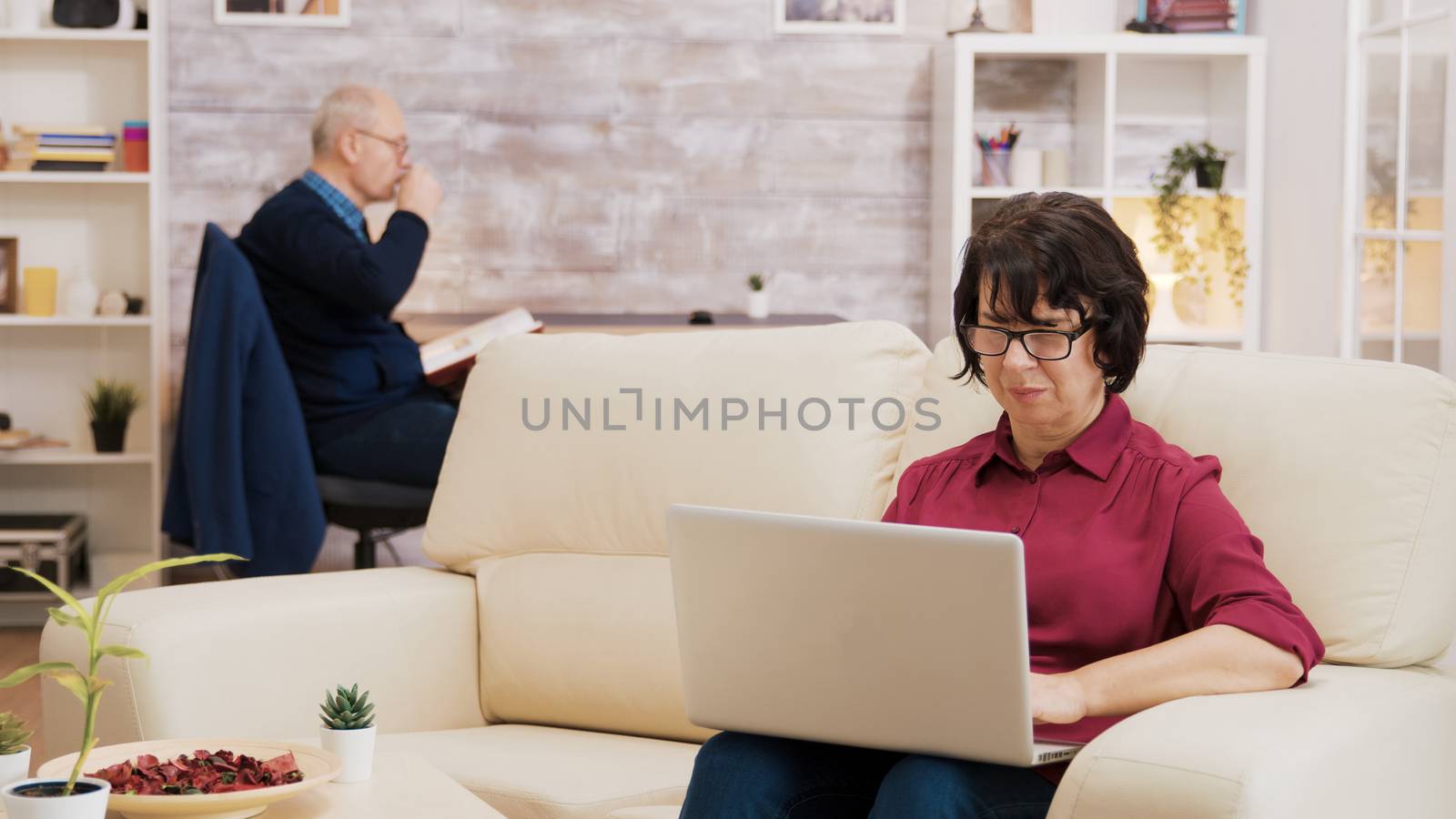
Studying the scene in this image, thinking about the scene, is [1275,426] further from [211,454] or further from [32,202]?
[32,202]

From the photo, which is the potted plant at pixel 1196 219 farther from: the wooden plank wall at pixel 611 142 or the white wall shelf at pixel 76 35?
the white wall shelf at pixel 76 35

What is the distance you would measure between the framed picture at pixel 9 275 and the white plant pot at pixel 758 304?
2.12 meters

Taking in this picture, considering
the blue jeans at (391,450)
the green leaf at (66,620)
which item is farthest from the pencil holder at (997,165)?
the green leaf at (66,620)

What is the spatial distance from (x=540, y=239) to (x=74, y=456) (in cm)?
145

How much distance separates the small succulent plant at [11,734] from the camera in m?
1.40

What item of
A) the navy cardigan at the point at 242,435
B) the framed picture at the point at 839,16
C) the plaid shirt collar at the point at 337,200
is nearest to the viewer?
the navy cardigan at the point at 242,435

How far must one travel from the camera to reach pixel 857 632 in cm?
134

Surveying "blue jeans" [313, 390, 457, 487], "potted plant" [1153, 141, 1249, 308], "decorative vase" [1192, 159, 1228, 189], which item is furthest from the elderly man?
"decorative vase" [1192, 159, 1228, 189]

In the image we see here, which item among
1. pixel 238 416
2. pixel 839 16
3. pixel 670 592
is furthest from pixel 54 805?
pixel 839 16

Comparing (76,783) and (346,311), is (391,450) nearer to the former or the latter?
(346,311)

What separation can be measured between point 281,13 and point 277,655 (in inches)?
110

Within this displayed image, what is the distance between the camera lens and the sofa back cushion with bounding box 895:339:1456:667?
5.35 ft

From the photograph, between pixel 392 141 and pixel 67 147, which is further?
pixel 67 147

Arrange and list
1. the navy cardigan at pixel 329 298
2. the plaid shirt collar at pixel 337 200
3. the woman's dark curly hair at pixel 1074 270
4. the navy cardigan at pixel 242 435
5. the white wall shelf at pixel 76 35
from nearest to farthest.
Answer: the woman's dark curly hair at pixel 1074 270
the navy cardigan at pixel 242 435
the navy cardigan at pixel 329 298
the plaid shirt collar at pixel 337 200
the white wall shelf at pixel 76 35
